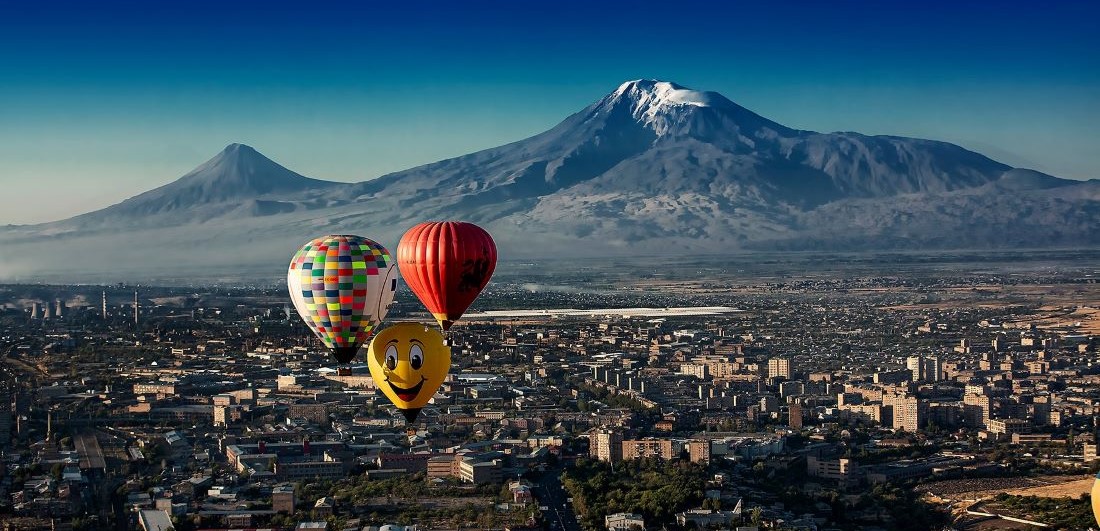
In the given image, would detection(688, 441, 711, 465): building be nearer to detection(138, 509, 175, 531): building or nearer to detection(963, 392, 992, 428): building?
detection(963, 392, 992, 428): building

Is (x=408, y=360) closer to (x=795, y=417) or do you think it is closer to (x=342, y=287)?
(x=342, y=287)

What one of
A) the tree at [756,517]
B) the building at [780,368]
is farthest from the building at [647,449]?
the building at [780,368]

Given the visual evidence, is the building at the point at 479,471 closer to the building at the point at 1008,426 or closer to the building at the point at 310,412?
the building at the point at 310,412

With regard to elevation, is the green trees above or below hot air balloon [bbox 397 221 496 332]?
below

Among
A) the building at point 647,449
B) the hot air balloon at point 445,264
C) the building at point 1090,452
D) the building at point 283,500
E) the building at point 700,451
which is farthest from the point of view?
the building at point 1090,452

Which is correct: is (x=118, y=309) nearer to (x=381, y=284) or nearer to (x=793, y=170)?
(x=381, y=284)

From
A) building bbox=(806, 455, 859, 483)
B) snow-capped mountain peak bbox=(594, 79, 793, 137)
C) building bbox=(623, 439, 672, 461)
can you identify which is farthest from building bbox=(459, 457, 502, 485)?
snow-capped mountain peak bbox=(594, 79, 793, 137)
